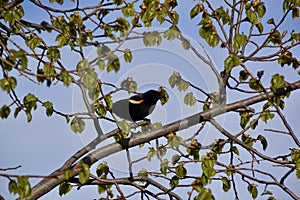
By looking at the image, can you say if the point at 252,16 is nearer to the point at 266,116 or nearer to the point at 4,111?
the point at 266,116

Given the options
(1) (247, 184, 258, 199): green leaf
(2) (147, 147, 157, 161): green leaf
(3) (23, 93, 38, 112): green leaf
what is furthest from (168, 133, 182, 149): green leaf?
(3) (23, 93, 38, 112): green leaf

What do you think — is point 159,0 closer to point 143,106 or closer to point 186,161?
point 143,106

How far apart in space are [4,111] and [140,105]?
4.65ft

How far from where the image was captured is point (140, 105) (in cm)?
556

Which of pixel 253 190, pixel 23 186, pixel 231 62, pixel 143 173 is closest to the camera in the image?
pixel 23 186

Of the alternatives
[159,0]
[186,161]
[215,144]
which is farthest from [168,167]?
[159,0]

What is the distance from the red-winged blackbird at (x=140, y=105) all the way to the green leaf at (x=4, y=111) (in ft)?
3.91

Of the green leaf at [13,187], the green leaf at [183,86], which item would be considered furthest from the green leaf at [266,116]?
the green leaf at [13,187]

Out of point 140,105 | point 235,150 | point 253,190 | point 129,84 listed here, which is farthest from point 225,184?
point 129,84

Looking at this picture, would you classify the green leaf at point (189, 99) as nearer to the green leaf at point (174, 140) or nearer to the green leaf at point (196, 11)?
the green leaf at point (174, 140)

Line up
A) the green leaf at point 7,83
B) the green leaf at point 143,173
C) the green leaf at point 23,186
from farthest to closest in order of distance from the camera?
the green leaf at point 143,173, the green leaf at point 7,83, the green leaf at point 23,186

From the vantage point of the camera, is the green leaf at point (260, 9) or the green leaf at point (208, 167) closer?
the green leaf at point (208, 167)

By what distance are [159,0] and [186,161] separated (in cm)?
178

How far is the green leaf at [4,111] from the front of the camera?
17.2ft
